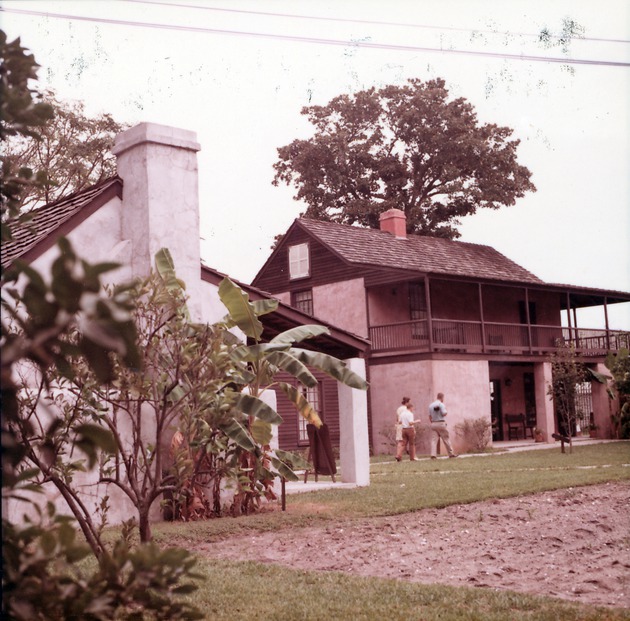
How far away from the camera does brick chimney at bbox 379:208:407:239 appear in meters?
34.2

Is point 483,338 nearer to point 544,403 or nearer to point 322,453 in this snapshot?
point 544,403

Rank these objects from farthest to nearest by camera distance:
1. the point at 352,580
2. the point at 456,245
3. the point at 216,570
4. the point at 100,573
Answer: the point at 456,245
the point at 216,570
the point at 352,580
the point at 100,573

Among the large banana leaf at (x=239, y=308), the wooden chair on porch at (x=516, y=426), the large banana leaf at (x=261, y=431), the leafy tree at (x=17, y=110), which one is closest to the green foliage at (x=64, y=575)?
the leafy tree at (x=17, y=110)

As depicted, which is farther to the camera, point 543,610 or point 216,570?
point 216,570

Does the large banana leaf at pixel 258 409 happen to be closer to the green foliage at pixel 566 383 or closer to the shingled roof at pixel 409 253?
the green foliage at pixel 566 383

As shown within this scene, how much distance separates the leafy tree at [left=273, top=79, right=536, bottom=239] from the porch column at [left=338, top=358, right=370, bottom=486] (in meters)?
26.5

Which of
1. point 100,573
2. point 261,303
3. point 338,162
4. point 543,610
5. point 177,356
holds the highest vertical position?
point 338,162

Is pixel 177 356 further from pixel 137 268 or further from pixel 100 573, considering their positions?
pixel 137 268

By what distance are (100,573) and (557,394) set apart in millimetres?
22918

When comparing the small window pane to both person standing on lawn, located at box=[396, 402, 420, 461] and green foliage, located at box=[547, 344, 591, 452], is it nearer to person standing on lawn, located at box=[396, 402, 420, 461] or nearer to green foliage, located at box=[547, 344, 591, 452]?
person standing on lawn, located at box=[396, 402, 420, 461]

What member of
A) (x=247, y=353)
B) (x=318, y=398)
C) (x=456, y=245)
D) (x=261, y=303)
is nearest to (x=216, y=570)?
(x=247, y=353)

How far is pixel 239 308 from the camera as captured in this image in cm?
1128

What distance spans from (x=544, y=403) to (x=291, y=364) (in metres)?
21.4

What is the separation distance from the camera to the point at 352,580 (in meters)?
6.98
